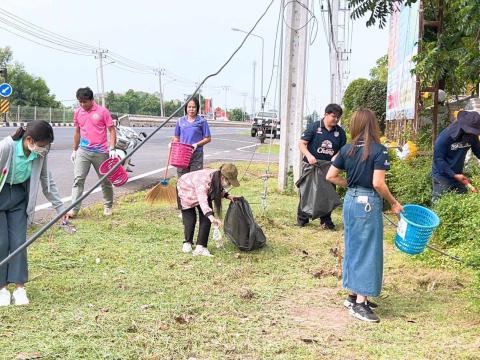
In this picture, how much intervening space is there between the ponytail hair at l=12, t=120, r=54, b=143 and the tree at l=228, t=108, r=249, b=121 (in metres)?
116

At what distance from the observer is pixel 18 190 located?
4.49m

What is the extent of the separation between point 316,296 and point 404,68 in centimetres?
833

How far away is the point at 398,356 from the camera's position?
372 cm

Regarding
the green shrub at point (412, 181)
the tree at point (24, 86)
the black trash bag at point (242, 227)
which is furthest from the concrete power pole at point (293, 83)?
the tree at point (24, 86)

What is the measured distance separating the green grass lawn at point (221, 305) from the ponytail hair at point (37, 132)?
1311 millimetres

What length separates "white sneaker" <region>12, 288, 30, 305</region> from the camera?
4.42 meters

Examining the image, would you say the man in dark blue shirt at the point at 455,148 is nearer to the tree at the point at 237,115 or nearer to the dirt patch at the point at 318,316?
the dirt patch at the point at 318,316

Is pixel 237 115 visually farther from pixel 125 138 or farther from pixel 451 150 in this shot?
pixel 451 150

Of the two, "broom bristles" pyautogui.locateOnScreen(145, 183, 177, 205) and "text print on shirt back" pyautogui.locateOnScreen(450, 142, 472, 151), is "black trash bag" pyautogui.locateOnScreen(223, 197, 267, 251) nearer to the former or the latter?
"broom bristles" pyautogui.locateOnScreen(145, 183, 177, 205)

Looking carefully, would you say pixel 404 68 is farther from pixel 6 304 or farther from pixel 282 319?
pixel 6 304

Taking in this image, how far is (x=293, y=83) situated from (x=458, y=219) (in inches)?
219

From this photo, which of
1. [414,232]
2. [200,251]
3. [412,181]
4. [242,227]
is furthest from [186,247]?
[412,181]

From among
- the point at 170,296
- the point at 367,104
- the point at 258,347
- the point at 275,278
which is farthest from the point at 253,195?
the point at 367,104

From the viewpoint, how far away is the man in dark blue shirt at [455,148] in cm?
575
